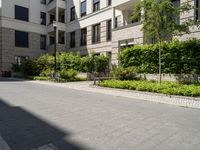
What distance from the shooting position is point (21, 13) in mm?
34875

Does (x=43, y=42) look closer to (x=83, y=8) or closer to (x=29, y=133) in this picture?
(x=83, y=8)

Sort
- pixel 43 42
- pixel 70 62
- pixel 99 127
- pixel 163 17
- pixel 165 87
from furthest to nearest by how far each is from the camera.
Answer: pixel 43 42
pixel 70 62
pixel 163 17
pixel 165 87
pixel 99 127

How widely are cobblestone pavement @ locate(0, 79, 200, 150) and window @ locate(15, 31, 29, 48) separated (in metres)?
26.9

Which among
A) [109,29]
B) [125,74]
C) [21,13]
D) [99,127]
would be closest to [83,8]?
[109,29]

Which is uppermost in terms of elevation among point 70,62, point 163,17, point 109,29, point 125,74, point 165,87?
point 109,29

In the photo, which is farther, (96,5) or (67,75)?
(96,5)

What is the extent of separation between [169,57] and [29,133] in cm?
1234

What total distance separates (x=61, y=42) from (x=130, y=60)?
65.2 ft

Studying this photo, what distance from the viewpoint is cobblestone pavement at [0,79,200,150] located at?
198 inches

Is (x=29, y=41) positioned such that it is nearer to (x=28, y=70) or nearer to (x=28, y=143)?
(x=28, y=70)

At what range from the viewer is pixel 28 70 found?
28.0 metres

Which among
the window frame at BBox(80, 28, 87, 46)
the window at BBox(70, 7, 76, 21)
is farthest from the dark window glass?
the window at BBox(70, 7, 76, 21)

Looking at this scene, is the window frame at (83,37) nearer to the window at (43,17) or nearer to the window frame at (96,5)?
the window frame at (96,5)

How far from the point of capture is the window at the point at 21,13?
1358 inches
